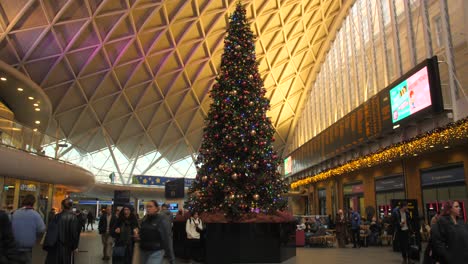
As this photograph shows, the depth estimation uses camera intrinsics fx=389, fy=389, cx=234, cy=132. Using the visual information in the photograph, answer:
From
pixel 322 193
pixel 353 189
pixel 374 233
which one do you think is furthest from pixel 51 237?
pixel 322 193

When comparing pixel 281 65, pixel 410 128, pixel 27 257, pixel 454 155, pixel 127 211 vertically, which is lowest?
pixel 27 257

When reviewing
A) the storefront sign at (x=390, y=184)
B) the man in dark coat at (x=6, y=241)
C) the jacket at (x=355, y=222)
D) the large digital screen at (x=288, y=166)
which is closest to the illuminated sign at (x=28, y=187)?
the man in dark coat at (x=6, y=241)

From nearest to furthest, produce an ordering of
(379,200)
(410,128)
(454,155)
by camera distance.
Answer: (454,155) → (410,128) → (379,200)

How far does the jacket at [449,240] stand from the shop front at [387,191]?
15268mm

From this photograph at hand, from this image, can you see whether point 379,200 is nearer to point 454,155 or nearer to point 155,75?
point 454,155

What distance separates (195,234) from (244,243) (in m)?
1.57

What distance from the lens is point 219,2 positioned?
32531mm

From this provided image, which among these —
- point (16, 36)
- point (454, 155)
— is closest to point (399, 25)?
point (454, 155)

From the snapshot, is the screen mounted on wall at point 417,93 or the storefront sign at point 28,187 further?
the storefront sign at point 28,187

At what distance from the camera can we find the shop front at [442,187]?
50.7 feet

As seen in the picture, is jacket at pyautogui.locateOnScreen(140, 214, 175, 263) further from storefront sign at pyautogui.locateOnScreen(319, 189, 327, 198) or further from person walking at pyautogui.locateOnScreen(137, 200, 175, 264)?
storefront sign at pyautogui.locateOnScreen(319, 189, 327, 198)

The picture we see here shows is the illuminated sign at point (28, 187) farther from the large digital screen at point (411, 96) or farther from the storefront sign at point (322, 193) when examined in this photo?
the storefront sign at point (322, 193)

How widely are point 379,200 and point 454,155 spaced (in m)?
7.54

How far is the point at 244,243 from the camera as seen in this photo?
37.1ft
